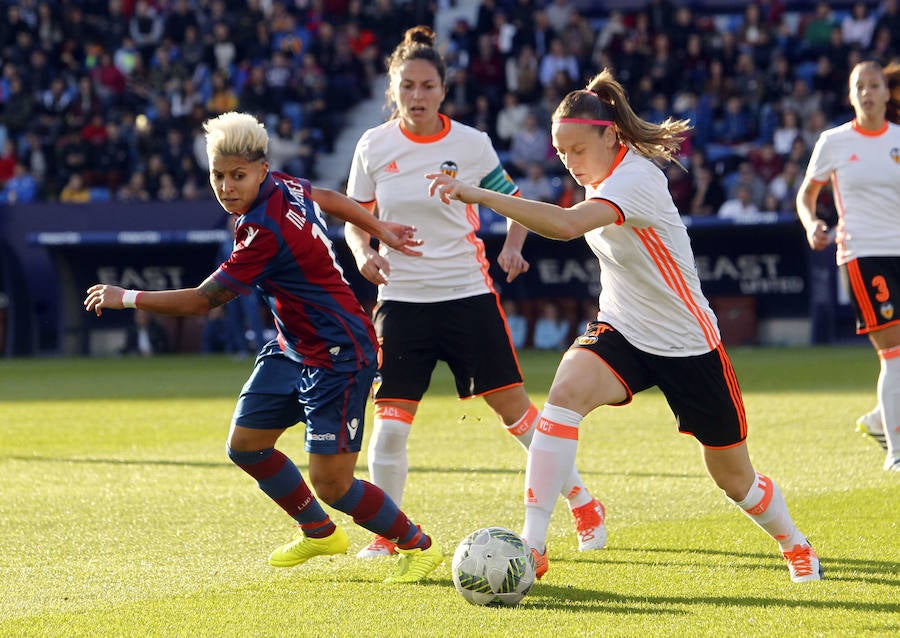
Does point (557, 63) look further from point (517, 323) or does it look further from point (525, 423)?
point (525, 423)

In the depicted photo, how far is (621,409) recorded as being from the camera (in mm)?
12219

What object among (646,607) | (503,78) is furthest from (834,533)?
(503,78)

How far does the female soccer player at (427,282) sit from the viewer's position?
252 inches

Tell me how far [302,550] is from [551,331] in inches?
592

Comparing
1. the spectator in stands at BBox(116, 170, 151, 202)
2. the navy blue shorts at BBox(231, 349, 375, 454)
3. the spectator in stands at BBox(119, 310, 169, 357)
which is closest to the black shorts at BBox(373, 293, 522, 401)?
the navy blue shorts at BBox(231, 349, 375, 454)

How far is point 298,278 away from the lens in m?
5.39

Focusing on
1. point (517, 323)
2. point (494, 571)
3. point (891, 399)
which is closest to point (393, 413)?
point (494, 571)

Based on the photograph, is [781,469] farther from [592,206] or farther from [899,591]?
[592,206]

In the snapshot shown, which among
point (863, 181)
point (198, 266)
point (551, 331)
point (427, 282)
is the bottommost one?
point (551, 331)

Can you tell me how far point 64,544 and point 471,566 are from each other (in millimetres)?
2381

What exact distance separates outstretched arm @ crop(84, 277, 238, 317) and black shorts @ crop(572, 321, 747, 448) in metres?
1.48

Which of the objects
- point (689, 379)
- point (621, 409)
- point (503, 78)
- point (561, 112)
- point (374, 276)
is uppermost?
point (503, 78)

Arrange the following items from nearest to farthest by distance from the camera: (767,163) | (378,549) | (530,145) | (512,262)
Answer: (378,549) < (512,262) < (767,163) < (530,145)

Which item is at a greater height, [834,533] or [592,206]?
[592,206]
